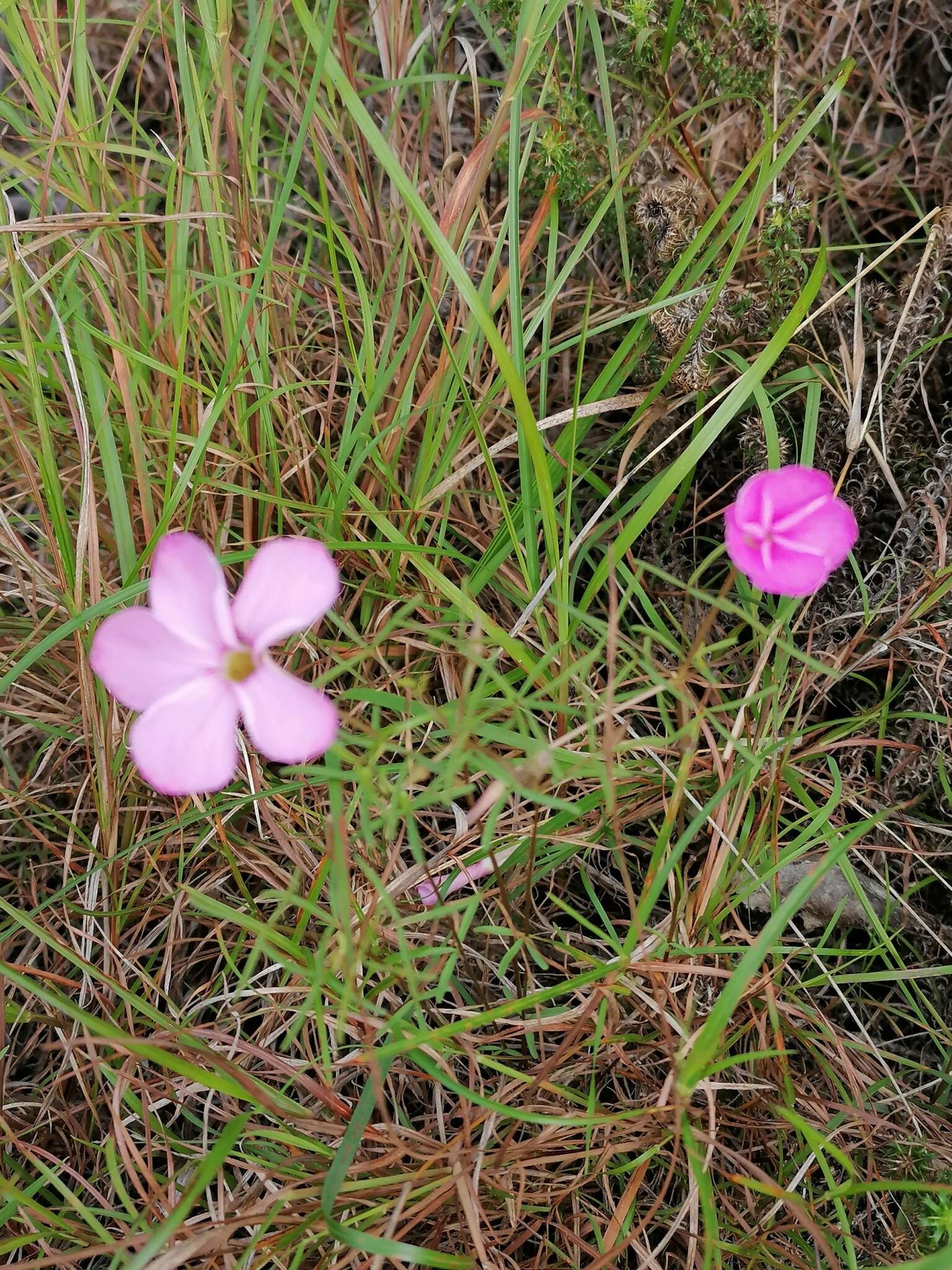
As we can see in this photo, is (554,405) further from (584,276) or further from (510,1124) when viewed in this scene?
(510,1124)

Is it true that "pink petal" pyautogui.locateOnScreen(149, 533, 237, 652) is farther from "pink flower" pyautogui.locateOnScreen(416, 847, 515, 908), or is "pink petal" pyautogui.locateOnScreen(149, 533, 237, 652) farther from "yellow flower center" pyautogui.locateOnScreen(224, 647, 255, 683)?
"pink flower" pyautogui.locateOnScreen(416, 847, 515, 908)

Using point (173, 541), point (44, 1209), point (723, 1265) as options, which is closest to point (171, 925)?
point (44, 1209)

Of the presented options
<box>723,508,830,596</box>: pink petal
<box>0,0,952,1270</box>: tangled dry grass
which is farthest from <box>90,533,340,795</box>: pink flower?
<box>723,508,830,596</box>: pink petal

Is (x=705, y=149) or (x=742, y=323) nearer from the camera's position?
(x=742, y=323)

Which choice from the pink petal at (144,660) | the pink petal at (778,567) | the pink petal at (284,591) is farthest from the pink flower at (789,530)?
the pink petal at (144,660)

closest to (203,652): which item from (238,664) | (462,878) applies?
(238,664)

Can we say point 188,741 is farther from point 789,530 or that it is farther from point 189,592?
point 789,530

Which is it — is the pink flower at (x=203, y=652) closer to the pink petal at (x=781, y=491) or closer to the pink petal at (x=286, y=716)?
the pink petal at (x=286, y=716)
